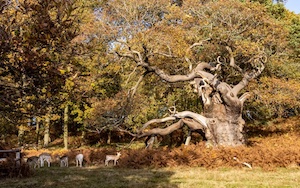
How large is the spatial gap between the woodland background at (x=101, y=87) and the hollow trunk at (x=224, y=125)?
1.19 meters

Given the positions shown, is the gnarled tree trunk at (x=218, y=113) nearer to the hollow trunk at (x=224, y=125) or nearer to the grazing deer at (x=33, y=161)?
the hollow trunk at (x=224, y=125)

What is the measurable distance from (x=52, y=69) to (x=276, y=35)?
68.6ft

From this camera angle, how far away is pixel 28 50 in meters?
3.76

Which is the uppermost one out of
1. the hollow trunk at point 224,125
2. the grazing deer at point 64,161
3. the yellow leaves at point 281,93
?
the yellow leaves at point 281,93

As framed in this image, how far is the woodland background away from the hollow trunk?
1195mm

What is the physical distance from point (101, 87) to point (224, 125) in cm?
1374

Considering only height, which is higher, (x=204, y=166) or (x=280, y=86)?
(x=280, y=86)

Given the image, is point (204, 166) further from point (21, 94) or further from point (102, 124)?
point (21, 94)

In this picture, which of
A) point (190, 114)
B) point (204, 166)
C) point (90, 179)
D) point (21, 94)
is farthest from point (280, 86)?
point (21, 94)

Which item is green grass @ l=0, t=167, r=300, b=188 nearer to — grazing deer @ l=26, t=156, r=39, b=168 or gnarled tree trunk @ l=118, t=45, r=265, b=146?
grazing deer @ l=26, t=156, r=39, b=168

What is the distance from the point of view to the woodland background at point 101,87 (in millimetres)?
→ 3841

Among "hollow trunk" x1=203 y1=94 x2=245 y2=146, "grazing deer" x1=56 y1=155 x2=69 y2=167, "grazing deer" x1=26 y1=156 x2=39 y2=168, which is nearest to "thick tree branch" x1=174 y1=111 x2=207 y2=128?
"hollow trunk" x1=203 y1=94 x2=245 y2=146

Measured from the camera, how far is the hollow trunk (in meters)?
18.7

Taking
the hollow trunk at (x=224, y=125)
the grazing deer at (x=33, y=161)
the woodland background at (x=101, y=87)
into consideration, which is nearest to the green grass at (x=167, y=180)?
the woodland background at (x=101, y=87)
